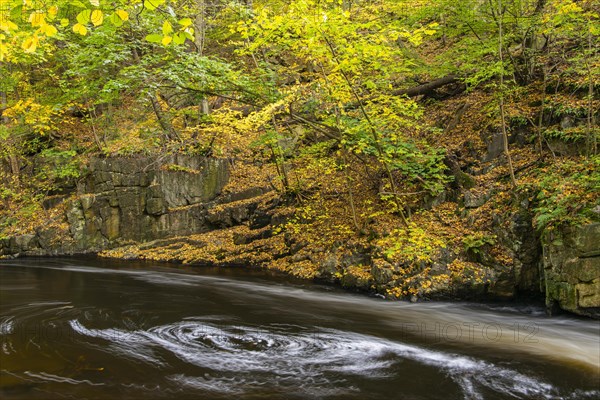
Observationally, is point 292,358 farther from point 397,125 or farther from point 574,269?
point 397,125

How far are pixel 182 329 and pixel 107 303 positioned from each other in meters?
2.26

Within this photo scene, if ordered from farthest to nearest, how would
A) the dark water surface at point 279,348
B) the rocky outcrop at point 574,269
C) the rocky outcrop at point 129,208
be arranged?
the rocky outcrop at point 129,208 → the rocky outcrop at point 574,269 → the dark water surface at point 279,348

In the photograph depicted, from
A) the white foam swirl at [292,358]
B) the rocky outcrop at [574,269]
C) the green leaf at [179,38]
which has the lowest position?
the white foam swirl at [292,358]

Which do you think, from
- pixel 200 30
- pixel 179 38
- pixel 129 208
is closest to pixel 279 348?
pixel 179 38

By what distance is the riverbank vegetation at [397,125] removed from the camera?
280 inches

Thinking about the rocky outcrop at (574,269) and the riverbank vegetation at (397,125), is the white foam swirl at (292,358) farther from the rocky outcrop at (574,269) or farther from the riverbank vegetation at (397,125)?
the riverbank vegetation at (397,125)

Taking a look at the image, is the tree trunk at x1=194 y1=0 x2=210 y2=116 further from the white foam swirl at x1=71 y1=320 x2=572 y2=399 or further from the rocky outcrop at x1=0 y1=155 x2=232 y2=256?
the white foam swirl at x1=71 y1=320 x2=572 y2=399

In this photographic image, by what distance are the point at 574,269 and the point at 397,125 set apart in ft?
14.0

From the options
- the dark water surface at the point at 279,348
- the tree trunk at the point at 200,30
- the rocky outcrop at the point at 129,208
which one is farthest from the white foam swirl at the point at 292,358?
the tree trunk at the point at 200,30

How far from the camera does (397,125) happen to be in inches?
330

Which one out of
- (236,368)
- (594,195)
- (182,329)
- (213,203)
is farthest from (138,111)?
(594,195)

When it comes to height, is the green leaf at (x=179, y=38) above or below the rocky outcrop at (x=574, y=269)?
above

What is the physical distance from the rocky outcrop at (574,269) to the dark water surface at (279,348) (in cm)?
29

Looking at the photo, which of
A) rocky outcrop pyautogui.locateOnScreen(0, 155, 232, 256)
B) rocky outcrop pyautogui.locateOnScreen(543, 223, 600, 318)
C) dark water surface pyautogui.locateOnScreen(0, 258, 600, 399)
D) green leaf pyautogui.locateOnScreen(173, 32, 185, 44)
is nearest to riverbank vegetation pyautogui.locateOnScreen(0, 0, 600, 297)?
rocky outcrop pyautogui.locateOnScreen(543, 223, 600, 318)
